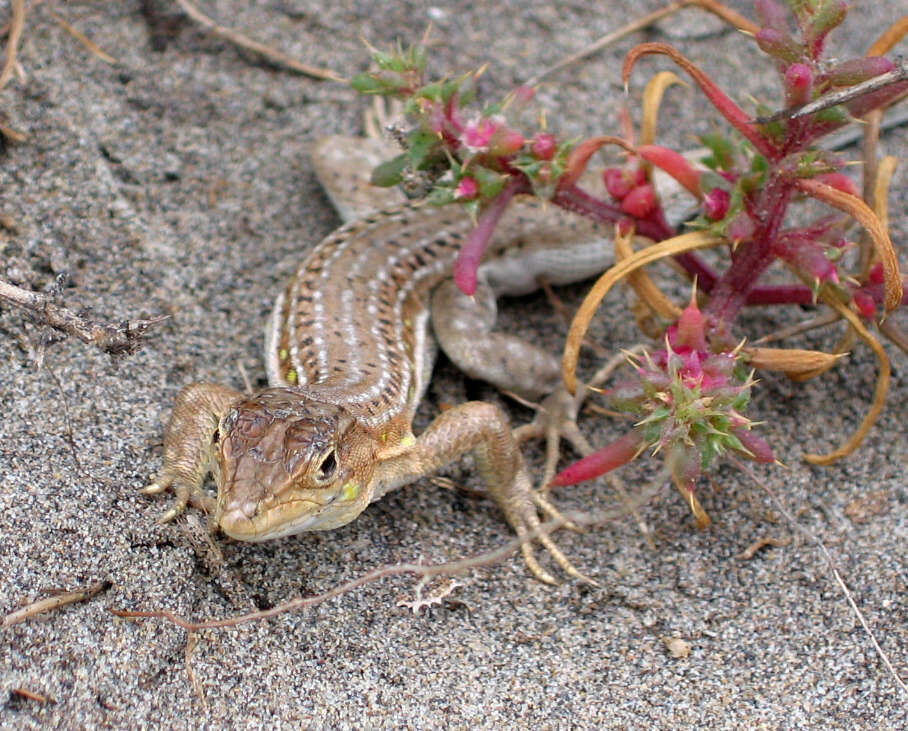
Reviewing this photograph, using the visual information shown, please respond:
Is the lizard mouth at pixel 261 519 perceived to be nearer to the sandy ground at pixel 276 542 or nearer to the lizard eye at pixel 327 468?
the lizard eye at pixel 327 468

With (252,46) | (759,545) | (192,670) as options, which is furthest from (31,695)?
(252,46)

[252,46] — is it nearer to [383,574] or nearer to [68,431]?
[68,431]

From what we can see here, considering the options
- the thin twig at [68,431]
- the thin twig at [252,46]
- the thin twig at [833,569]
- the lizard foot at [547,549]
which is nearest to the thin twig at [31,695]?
the thin twig at [68,431]

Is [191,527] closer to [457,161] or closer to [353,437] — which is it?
[353,437]

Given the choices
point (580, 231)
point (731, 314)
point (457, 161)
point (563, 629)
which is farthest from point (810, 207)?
point (563, 629)

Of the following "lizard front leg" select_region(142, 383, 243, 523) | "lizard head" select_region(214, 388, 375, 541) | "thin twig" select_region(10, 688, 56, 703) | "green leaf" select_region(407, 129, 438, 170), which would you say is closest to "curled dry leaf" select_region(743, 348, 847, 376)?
"green leaf" select_region(407, 129, 438, 170)
